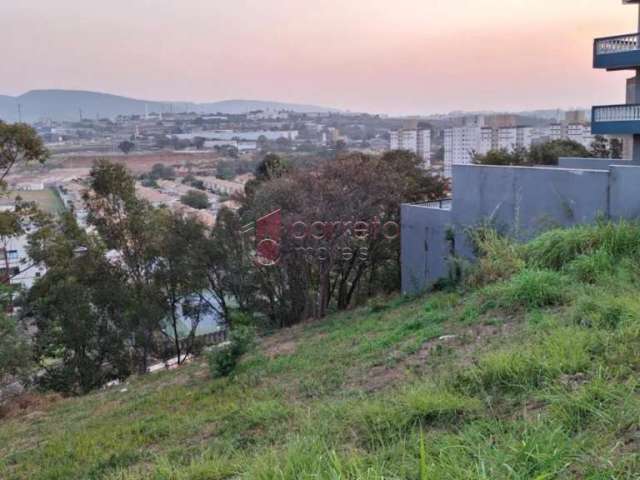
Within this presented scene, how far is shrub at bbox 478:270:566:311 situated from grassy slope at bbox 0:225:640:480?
19 mm

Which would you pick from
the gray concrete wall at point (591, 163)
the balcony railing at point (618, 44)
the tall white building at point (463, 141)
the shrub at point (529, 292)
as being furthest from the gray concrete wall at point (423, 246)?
the tall white building at point (463, 141)

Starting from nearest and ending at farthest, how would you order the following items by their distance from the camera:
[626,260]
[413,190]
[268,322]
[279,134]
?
1. [626,260]
2. [268,322]
3. [413,190]
4. [279,134]

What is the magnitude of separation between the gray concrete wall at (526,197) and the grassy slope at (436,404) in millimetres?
1767

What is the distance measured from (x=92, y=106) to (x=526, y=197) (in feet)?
224

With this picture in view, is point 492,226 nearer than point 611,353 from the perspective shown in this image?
No

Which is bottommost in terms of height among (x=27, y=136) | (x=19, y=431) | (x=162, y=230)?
(x=19, y=431)

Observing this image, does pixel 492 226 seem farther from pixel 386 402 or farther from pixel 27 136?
pixel 27 136

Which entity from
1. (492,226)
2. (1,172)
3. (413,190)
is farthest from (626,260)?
(1,172)

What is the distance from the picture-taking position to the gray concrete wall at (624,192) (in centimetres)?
771

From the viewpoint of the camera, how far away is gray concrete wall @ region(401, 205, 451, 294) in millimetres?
11633

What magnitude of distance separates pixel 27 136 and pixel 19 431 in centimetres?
771

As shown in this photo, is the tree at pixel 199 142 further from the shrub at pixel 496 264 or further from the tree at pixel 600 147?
the shrub at pixel 496 264

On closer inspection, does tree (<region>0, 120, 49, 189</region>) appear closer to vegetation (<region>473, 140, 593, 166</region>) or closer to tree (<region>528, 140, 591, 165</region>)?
vegetation (<region>473, 140, 593, 166</region>)

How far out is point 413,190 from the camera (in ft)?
56.0
